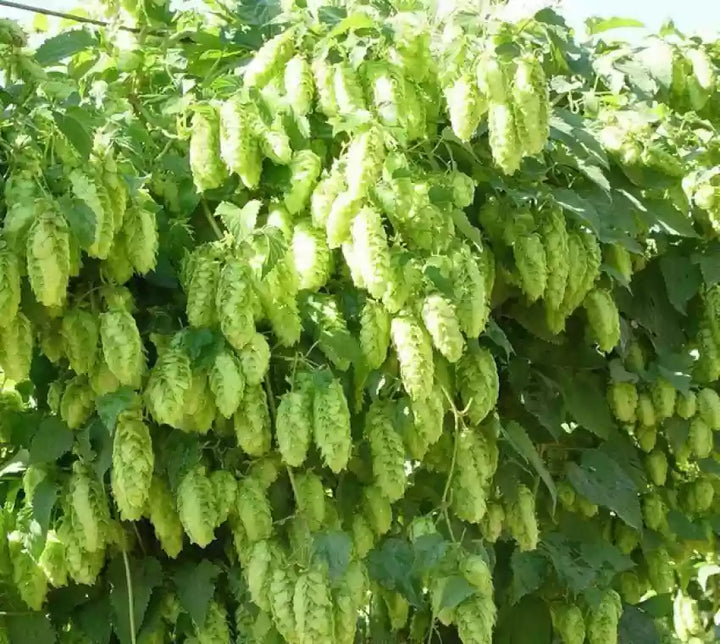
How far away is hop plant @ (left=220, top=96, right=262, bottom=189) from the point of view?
5.16ft

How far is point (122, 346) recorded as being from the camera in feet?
4.81

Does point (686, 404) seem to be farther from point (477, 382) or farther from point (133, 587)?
point (133, 587)

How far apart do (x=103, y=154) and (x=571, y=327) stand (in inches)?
42.5

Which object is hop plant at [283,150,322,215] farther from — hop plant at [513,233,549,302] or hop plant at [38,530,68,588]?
hop plant at [38,530,68,588]

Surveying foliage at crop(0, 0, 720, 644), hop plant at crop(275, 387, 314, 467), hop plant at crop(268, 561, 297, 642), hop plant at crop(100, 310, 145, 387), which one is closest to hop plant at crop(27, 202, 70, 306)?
foliage at crop(0, 0, 720, 644)

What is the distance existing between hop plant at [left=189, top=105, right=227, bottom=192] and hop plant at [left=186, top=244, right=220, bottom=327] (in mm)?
140

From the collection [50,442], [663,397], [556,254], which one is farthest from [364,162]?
[663,397]

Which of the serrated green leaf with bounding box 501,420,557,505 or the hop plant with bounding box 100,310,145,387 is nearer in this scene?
the hop plant with bounding box 100,310,145,387

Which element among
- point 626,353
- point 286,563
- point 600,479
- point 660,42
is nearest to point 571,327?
point 626,353

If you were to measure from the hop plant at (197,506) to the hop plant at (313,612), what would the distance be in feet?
0.64

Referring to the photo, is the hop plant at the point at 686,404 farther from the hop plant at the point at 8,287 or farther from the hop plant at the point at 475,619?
the hop plant at the point at 8,287

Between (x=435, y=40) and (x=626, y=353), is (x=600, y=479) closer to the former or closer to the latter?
(x=626, y=353)

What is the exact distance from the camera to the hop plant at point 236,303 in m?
1.45

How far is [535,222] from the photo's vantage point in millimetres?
1900
